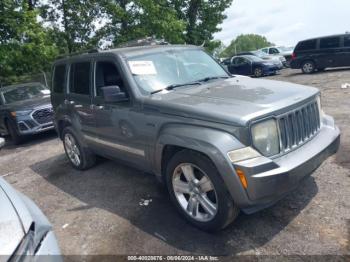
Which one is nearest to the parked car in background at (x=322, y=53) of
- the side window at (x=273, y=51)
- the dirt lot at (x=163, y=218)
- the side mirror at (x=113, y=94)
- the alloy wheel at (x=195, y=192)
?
the side window at (x=273, y=51)

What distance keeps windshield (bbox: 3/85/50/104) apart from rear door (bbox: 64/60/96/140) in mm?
4741

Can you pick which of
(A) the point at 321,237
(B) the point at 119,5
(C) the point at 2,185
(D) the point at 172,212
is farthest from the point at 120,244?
(B) the point at 119,5

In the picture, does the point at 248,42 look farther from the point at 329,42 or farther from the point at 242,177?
the point at 242,177

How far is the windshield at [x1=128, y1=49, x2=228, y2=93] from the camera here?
4230 millimetres

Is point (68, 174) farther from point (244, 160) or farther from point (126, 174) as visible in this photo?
point (244, 160)

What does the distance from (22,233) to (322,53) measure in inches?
675

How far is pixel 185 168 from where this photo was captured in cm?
354

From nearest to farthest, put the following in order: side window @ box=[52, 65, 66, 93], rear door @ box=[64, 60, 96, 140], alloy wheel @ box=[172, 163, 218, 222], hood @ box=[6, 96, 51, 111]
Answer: alloy wheel @ box=[172, 163, 218, 222] < rear door @ box=[64, 60, 96, 140] < side window @ box=[52, 65, 66, 93] < hood @ box=[6, 96, 51, 111]

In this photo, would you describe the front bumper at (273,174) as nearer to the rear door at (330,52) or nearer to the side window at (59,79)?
the side window at (59,79)

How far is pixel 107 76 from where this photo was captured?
4.76 m

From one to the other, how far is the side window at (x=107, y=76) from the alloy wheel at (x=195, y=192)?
4.68ft

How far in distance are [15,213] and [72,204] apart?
2550mm

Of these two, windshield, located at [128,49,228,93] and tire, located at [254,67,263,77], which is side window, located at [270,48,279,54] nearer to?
tire, located at [254,67,263,77]

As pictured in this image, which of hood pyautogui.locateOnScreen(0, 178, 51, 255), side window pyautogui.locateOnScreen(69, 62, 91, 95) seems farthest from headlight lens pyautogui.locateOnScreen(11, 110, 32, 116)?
hood pyautogui.locateOnScreen(0, 178, 51, 255)
